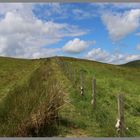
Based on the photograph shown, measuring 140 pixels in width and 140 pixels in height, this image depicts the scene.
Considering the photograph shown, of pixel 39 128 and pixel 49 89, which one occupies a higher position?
pixel 49 89

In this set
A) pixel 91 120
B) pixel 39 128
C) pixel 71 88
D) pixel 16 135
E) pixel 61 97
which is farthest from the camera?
pixel 71 88

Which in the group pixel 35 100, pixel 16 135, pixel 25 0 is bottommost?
pixel 16 135

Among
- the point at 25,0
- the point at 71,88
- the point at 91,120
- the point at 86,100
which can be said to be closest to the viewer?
the point at 25,0

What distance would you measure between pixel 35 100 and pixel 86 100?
13.0ft

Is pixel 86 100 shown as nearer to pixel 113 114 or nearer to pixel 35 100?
pixel 113 114

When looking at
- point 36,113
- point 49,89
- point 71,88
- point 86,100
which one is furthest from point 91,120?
point 71,88

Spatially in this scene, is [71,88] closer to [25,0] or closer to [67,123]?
[67,123]

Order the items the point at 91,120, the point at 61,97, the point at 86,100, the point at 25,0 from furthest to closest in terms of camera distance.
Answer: the point at 86,100
the point at 91,120
the point at 61,97
the point at 25,0

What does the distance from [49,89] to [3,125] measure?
1551 millimetres

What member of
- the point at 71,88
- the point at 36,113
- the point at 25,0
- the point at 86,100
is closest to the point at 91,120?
the point at 36,113

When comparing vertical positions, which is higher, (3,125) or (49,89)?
(49,89)

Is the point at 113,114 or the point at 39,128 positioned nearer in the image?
the point at 39,128

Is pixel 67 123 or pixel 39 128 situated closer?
pixel 39 128

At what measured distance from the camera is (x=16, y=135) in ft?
24.2
